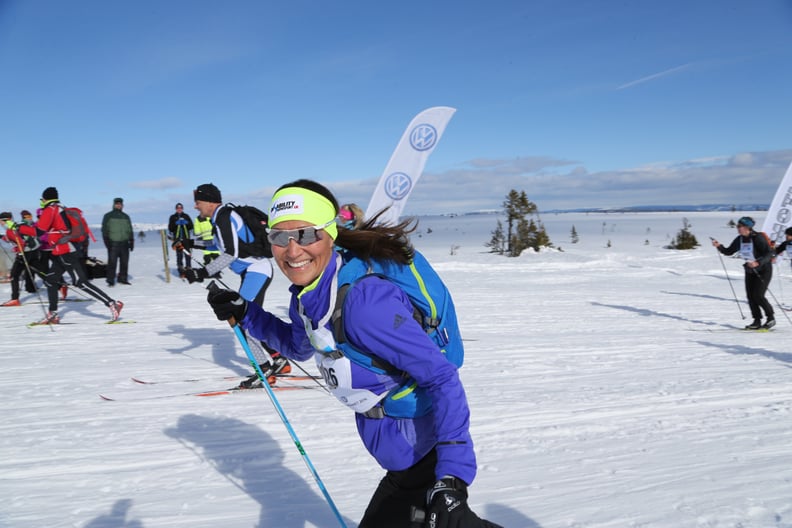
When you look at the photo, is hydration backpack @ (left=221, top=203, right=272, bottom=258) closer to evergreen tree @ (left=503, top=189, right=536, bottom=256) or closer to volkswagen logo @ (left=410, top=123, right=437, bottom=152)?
volkswagen logo @ (left=410, top=123, right=437, bottom=152)

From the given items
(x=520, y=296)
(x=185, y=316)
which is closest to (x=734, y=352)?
(x=520, y=296)

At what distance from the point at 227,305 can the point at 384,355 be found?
1274 mm

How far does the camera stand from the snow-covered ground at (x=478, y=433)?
3.25 metres

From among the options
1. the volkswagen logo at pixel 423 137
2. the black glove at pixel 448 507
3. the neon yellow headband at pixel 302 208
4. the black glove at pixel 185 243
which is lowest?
the black glove at pixel 448 507

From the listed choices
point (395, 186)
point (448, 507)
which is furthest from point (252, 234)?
point (395, 186)

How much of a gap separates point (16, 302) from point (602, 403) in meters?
12.4

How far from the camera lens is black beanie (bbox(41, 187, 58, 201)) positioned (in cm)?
867

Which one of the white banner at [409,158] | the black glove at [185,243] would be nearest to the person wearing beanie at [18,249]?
the black glove at [185,243]

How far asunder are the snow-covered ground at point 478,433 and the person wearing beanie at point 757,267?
40 cm

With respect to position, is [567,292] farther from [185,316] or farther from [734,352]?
[185,316]

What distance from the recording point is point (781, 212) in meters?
12.2

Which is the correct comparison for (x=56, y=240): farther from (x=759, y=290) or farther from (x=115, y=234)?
(x=759, y=290)

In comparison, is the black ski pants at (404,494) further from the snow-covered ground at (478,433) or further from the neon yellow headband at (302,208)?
the snow-covered ground at (478,433)

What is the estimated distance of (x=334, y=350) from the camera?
173 centimetres
